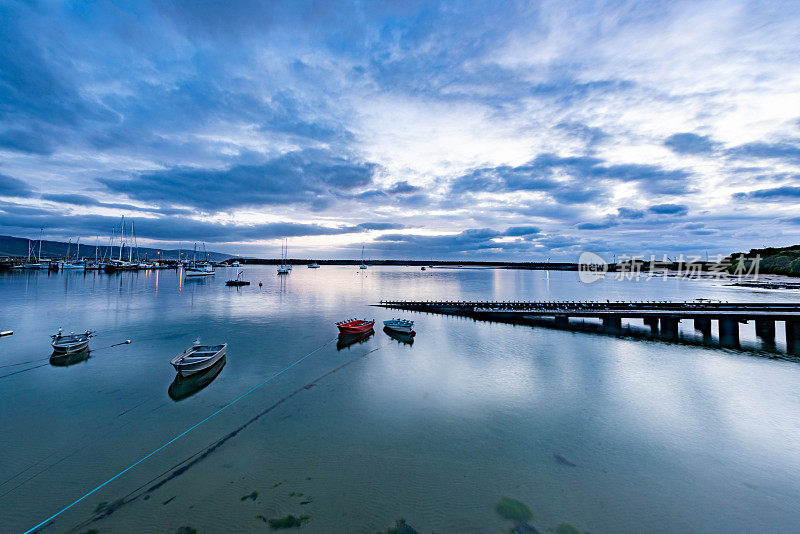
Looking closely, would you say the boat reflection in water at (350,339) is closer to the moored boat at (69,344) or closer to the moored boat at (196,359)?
the moored boat at (196,359)

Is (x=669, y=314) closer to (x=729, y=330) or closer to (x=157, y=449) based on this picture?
(x=729, y=330)

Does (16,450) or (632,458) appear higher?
(16,450)

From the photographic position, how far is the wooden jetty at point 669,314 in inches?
1510

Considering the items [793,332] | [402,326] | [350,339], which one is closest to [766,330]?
[793,332]

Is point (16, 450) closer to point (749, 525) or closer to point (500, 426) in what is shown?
point (500, 426)

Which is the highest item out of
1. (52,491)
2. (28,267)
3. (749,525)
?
(28,267)

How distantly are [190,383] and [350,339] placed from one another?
1614 centimetres

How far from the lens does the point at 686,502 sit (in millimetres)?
11828

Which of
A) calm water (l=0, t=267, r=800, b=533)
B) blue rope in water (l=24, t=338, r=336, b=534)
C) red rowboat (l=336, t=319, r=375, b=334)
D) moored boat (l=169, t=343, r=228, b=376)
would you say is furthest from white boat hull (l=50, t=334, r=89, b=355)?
red rowboat (l=336, t=319, r=375, b=334)

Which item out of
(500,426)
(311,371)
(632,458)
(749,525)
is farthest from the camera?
(311,371)

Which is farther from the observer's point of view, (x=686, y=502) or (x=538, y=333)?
(x=538, y=333)

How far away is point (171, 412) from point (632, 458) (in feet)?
76.7

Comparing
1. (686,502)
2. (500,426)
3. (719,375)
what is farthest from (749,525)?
(719,375)

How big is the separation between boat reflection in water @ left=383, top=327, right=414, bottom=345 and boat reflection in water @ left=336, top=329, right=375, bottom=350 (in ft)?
8.81
